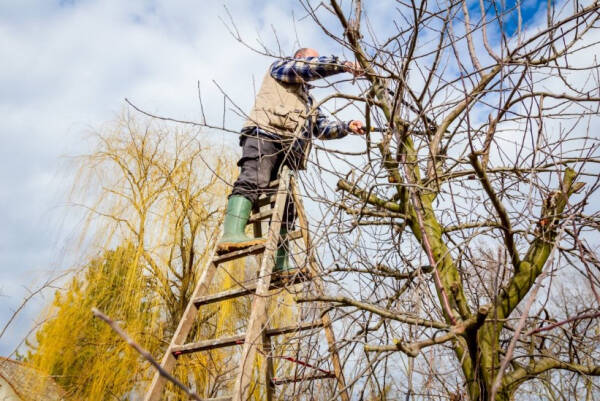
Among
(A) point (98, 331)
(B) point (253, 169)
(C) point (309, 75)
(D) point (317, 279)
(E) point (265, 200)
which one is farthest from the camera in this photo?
(A) point (98, 331)

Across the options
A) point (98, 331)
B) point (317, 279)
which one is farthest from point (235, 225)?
point (98, 331)

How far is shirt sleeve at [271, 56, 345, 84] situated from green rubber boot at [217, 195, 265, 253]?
0.91 metres

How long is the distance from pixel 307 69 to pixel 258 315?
1.57 meters

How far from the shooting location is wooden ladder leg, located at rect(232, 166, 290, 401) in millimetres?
1953

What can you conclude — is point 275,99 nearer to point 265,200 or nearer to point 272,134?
point 272,134

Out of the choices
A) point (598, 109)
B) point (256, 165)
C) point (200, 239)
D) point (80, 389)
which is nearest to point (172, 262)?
point (200, 239)

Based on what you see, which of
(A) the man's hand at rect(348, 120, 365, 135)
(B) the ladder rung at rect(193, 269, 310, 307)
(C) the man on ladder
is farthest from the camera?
(A) the man's hand at rect(348, 120, 365, 135)

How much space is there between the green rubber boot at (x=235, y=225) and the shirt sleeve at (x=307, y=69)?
2.99 ft

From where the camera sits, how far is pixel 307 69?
2725mm

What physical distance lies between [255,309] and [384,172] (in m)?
0.98

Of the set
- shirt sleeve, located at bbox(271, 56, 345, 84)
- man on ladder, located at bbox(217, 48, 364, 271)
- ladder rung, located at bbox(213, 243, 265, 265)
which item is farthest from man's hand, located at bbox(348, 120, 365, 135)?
ladder rung, located at bbox(213, 243, 265, 265)

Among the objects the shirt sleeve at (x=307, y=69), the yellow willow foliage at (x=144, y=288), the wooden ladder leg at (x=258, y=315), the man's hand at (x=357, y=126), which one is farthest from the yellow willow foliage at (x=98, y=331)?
the man's hand at (x=357, y=126)

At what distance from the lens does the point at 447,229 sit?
2.19 m

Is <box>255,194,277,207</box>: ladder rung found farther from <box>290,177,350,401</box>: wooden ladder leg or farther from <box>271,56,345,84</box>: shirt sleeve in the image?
<box>271,56,345,84</box>: shirt sleeve
